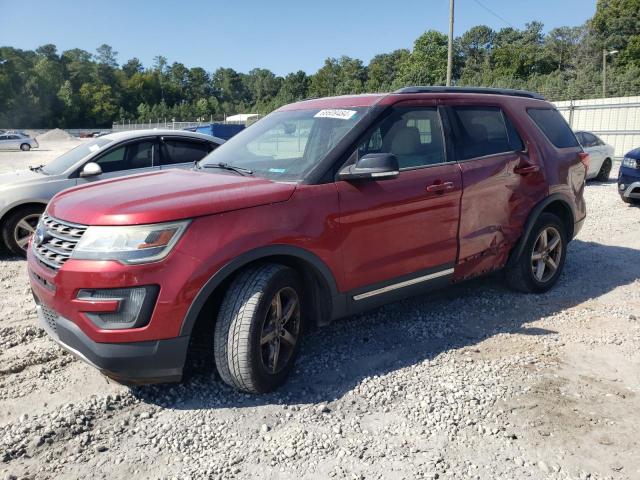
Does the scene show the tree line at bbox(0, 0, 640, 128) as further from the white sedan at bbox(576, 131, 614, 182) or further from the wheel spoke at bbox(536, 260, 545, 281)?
the wheel spoke at bbox(536, 260, 545, 281)

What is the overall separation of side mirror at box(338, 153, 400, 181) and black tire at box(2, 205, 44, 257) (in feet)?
16.1

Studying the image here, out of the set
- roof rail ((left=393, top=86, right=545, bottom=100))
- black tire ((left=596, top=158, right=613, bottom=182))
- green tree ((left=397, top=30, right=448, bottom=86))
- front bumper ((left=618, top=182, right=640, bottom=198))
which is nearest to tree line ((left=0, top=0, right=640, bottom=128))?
green tree ((left=397, top=30, right=448, bottom=86))

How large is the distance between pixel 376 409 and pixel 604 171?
1412 cm

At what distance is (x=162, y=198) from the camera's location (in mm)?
3055

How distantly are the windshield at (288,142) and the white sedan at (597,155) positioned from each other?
11938 mm

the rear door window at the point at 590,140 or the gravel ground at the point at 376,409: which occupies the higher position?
the rear door window at the point at 590,140

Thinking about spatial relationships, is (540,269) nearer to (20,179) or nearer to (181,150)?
(181,150)

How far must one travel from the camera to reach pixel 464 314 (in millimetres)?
4676

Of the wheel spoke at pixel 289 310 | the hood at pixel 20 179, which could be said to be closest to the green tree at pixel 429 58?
the hood at pixel 20 179

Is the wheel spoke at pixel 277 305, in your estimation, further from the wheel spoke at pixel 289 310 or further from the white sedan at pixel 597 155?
the white sedan at pixel 597 155

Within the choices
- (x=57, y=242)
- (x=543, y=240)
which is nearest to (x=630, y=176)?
(x=543, y=240)

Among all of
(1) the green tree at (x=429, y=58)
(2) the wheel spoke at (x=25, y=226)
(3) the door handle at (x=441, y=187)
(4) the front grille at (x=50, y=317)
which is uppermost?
(1) the green tree at (x=429, y=58)

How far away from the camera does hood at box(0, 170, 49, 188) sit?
6621 millimetres

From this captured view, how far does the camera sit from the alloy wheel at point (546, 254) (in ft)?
16.7
